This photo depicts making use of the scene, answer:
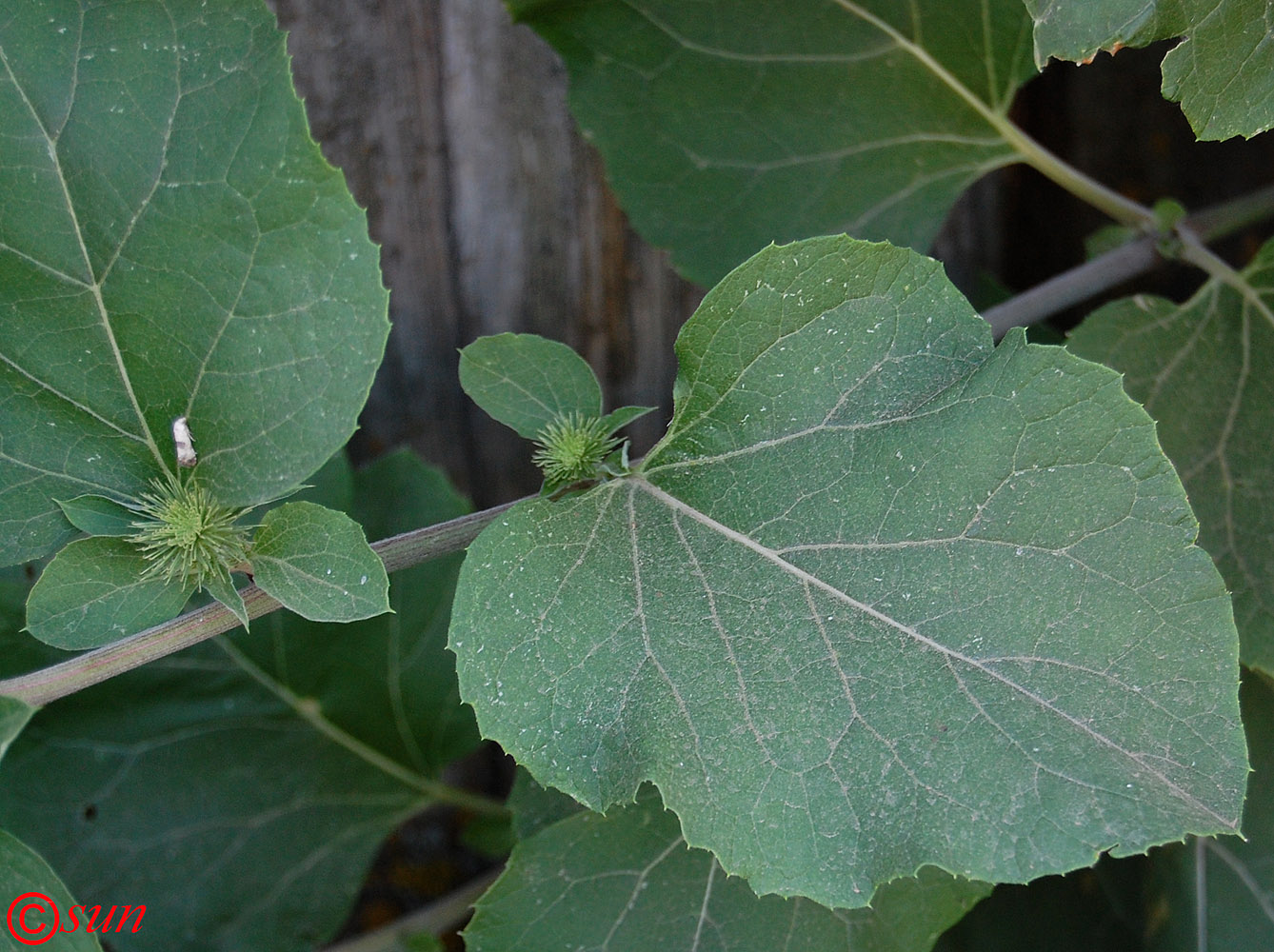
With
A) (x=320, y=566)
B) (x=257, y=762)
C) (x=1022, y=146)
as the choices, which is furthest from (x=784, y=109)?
(x=257, y=762)

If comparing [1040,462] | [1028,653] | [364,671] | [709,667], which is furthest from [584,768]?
[364,671]

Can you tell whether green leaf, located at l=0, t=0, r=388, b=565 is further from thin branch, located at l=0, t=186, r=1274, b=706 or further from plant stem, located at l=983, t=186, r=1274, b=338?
plant stem, located at l=983, t=186, r=1274, b=338

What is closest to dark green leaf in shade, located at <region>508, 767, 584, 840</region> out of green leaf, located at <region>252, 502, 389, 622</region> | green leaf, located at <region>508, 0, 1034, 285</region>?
green leaf, located at <region>252, 502, 389, 622</region>

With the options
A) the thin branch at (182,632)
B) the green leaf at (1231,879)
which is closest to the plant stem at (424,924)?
the thin branch at (182,632)

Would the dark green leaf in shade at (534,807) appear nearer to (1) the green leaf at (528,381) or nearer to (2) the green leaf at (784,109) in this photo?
(1) the green leaf at (528,381)

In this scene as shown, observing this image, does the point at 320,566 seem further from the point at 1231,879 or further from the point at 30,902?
the point at 1231,879
